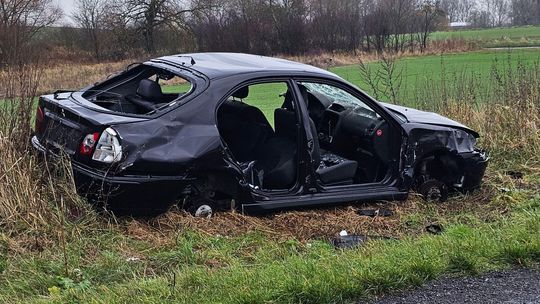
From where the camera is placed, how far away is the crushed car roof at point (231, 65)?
17.9 ft

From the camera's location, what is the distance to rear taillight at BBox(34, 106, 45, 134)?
547 centimetres

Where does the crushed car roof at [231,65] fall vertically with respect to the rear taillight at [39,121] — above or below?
above

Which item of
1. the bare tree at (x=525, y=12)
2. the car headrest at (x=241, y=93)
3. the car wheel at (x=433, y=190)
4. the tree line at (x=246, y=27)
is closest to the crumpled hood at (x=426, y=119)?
the car wheel at (x=433, y=190)

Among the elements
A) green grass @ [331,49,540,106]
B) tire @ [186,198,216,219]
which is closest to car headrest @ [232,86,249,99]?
tire @ [186,198,216,219]

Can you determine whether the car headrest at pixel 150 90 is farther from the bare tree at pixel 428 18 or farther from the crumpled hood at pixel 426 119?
the bare tree at pixel 428 18

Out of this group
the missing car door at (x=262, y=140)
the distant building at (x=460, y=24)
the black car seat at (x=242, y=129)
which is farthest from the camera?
the distant building at (x=460, y=24)

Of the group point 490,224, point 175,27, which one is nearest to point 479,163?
point 490,224

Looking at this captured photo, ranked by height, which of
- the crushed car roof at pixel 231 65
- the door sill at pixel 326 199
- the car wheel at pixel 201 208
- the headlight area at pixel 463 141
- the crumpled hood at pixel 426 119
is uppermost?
the crushed car roof at pixel 231 65

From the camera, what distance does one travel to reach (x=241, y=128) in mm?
5961

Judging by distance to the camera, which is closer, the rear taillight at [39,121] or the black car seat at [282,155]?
the rear taillight at [39,121]

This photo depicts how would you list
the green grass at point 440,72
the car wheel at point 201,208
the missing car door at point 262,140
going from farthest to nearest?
the green grass at point 440,72, the missing car door at point 262,140, the car wheel at point 201,208

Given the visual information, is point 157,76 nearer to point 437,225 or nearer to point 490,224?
point 437,225

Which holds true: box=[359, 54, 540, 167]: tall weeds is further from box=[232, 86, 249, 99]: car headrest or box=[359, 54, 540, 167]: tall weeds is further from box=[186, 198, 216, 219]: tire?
box=[186, 198, 216, 219]: tire

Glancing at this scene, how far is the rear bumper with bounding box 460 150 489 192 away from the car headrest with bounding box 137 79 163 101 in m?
3.30
